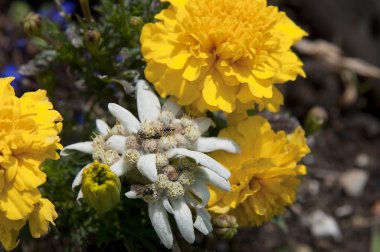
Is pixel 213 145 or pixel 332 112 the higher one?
pixel 213 145

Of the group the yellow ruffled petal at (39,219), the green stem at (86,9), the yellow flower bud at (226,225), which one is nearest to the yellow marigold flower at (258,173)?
the yellow flower bud at (226,225)

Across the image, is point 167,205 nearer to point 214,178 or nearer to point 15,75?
point 214,178

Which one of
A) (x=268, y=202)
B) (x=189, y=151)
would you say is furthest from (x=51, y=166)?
(x=268, y=202)

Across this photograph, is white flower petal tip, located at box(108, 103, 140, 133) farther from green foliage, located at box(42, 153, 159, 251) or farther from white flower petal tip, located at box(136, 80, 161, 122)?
green foliage, located at box(42, 153, 159, 251)

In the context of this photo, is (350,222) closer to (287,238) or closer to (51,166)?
(287,238)

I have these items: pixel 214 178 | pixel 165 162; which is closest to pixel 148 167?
pixel 165 162

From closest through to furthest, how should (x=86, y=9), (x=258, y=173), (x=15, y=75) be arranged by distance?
(x=258, y=173), (x=86, y=9), (x=15, y=75)
